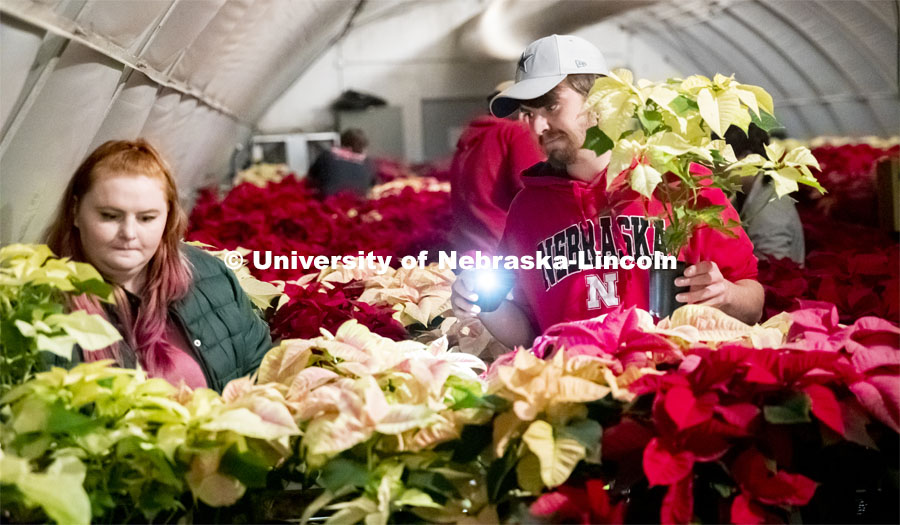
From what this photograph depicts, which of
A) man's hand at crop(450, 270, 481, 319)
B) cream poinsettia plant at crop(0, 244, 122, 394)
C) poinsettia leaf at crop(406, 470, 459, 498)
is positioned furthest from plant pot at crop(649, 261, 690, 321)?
cream poinsettia plant at crop(0, 244, 122, 394)

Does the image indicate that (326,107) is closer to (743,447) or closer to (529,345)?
(529,345)

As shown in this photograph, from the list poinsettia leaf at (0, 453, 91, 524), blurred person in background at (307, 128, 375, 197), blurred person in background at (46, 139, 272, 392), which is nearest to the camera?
poinsettia leaf at (0, 453, 91, 524)

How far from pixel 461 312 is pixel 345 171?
185 centimetres

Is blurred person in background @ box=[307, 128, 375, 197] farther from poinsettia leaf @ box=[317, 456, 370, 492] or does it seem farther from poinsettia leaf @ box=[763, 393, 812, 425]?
poinsettia leaf @ box=[763, 393, 812, 425]

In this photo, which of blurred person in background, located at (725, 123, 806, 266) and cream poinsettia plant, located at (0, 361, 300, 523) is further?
blurred person in background, located at (725, 123, 806, 266)

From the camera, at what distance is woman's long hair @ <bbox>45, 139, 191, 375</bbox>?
1.64 metres

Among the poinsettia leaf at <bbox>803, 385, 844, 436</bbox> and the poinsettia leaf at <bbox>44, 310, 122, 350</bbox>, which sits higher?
the poinsettia leaf at <bbox>44, 310, 122, 350</bbox>

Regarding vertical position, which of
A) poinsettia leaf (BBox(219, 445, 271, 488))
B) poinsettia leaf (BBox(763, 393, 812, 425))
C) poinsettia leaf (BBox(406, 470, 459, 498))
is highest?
poinsettia leaf (BBox(763, 393, 812, 425))

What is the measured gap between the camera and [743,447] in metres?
1.43

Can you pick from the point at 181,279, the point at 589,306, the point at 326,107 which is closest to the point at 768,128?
the point at 589,306

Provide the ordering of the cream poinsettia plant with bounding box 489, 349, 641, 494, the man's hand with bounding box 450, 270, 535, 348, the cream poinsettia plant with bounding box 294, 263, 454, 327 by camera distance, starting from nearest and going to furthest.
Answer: the cream poinsettia plant with bounding box 489, 349, 641, 494 → the man's hand with bounding box 450, 270, 535, 348 → the cream poinsettia plant with bounding box 294, 263, 454, 327

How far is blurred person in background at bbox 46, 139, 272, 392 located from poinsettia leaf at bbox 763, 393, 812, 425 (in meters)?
0.95

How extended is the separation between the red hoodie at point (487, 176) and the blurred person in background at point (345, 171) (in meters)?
1.21

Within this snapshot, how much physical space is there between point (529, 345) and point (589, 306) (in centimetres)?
15
